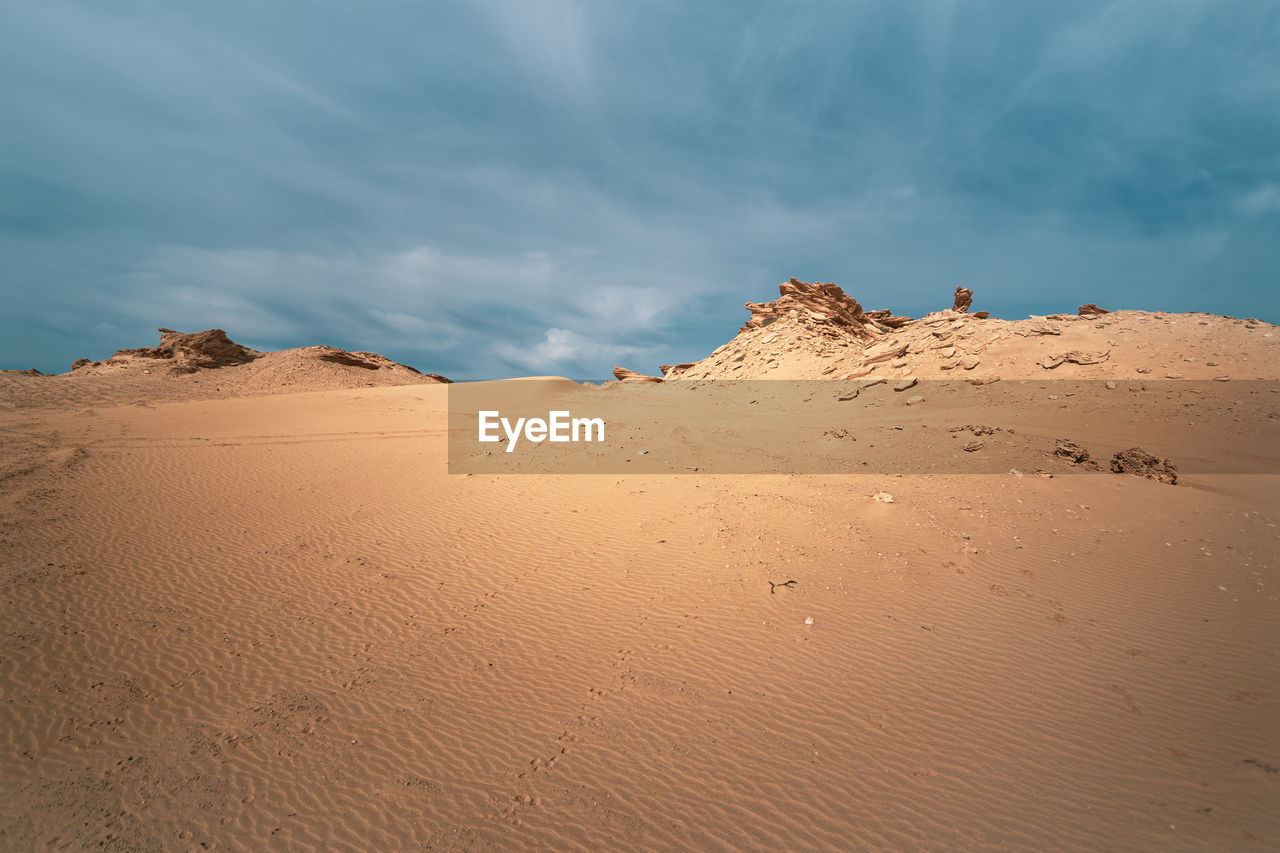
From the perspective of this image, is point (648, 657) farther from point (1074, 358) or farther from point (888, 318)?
point (888, 318)

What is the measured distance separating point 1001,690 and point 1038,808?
1.44m

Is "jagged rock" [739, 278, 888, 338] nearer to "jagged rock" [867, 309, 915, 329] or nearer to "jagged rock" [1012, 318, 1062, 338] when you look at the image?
"jagged rock" [867, 309, 915, 329]

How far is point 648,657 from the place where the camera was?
5723mm

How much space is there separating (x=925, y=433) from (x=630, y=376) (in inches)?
884

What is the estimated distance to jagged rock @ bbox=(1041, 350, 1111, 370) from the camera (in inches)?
636

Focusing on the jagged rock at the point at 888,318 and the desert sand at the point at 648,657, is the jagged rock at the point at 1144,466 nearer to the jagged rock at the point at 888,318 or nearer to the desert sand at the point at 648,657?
the desert sand at the point at 648,657

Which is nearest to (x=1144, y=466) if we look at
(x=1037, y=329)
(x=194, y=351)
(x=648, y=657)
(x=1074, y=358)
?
(x=1074, y=358)

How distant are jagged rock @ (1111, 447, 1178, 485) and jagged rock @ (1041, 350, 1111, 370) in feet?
23.4

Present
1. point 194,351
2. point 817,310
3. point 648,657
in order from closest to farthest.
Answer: point 648,657
point 817,310
point 194,351

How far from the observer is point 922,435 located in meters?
13.0

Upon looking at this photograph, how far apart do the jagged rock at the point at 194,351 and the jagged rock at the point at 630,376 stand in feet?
93.4

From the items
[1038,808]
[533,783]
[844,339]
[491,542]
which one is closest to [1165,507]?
[1038,808]

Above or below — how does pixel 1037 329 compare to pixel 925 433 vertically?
above

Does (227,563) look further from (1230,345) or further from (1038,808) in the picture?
(1230,345)
